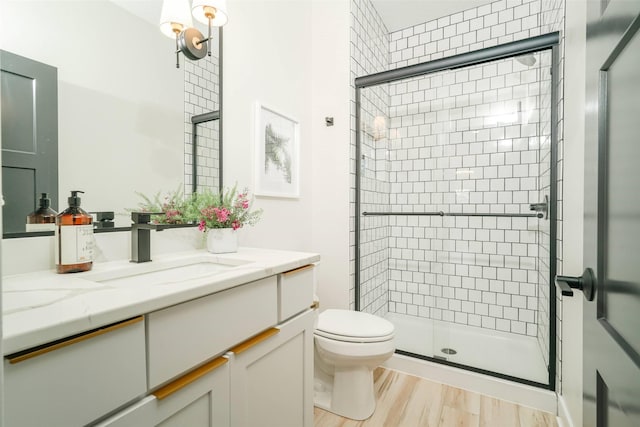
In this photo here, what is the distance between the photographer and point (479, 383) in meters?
1.89

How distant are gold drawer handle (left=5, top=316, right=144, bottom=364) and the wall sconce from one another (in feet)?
3.71

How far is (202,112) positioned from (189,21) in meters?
0.37

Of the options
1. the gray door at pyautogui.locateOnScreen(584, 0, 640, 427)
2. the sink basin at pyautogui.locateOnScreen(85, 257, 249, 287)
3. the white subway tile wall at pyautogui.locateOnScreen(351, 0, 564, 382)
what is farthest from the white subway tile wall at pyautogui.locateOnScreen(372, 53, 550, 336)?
the sink basin at pyautogui.locateOnScreen(85, 257, 249, 287)

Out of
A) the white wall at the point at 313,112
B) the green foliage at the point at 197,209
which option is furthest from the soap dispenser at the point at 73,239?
the white wall at the point at 313,112

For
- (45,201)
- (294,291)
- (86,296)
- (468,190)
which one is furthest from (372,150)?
(86,296)

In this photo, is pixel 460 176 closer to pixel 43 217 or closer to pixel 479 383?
pixel 479 383

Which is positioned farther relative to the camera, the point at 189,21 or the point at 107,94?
the point at 189,21

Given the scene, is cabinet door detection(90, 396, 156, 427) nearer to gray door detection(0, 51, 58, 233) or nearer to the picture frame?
gray door detection(0, 51, 58, 233)

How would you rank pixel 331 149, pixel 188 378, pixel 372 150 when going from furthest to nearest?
1. pixel 372 150
2. pixel 331 149
3. pixel 188 378

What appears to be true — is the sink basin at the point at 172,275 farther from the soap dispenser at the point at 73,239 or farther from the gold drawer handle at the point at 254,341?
the gold drawer handle at the point at 254,341

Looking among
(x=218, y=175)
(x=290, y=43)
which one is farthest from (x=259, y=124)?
(x=290, y=43)

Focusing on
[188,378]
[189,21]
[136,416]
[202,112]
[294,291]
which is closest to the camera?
[136,416]

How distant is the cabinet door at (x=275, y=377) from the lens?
96 cm

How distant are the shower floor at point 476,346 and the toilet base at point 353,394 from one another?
1.97 ft
